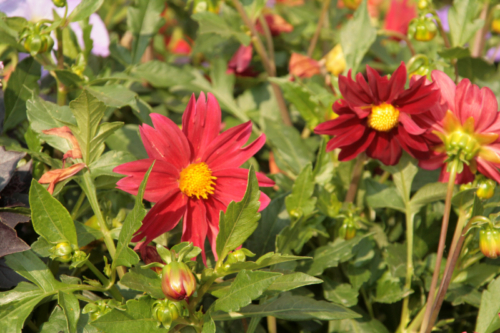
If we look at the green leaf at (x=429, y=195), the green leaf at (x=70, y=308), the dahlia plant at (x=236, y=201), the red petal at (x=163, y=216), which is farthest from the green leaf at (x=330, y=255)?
the green leaf at (x=70, y=308)

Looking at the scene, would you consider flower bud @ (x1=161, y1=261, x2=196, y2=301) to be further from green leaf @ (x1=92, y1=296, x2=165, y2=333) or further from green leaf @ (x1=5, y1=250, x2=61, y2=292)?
green leaf @ (x1=5, y1=250, x2=61, y2=292)

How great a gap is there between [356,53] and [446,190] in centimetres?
32

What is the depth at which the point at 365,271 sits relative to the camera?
29.5 inches

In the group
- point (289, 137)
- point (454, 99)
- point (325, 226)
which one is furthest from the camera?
point (289, 137)

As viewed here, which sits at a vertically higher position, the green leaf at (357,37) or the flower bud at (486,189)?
the green leaf at (357,37)

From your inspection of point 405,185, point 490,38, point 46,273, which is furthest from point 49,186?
point 490,38

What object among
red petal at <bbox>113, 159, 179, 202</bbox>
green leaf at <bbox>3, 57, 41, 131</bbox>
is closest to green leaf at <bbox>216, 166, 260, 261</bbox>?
red petal at <bbox>113, 159, 179, 202</bbox>

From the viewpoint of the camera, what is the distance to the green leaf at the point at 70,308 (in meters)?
0.53

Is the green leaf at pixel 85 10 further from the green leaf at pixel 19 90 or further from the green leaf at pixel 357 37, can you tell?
the green leaf at pixel 357 37

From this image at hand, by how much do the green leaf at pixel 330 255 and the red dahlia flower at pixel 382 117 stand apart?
0.13 metres

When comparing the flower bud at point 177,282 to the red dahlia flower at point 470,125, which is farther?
the red dahlia flower at point 470,125

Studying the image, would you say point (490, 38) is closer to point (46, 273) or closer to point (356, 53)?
point (356, 53)

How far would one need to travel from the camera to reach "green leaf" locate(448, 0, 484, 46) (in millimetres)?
861

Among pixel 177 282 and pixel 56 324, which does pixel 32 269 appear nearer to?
pixel 56 324
